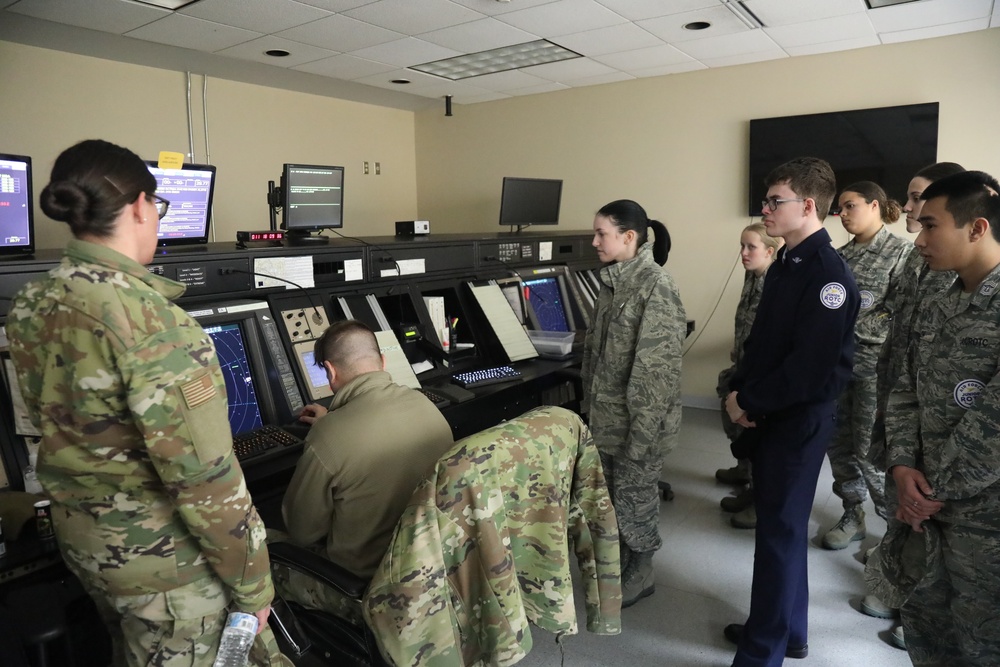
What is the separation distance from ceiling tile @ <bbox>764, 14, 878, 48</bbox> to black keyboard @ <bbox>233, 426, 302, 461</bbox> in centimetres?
352

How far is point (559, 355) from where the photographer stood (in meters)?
3.14

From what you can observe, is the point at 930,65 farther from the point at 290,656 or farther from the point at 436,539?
the point at 290,656

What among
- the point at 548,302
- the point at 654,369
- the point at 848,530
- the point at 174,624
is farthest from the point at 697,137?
the point at 174,624

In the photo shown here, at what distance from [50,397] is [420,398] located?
81 cm

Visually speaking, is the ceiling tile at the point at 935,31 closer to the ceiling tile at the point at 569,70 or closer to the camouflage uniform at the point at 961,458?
the ceiling tile at the point at 569,70

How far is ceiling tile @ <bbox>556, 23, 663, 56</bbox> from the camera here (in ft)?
12.5

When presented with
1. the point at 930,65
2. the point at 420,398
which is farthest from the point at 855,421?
the point at 930,65

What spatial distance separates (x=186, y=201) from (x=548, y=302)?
2.03m

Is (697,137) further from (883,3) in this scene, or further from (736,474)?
(736,474)

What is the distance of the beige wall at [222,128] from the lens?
4062 millimetres

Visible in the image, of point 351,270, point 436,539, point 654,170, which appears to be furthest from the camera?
point 654,170

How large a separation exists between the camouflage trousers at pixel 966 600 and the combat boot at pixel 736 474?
182 cm

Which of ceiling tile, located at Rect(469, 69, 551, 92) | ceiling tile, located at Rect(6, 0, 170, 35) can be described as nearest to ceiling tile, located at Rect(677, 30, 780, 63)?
ceiling tile, located at Rect(469, 69, 551, 92)

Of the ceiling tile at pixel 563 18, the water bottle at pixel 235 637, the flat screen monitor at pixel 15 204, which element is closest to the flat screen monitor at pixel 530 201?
the ceiling tile at pixel 563 18
